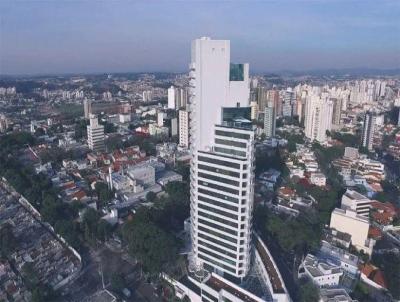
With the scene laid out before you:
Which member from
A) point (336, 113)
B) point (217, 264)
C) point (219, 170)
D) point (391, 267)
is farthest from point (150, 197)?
point (336, 113)

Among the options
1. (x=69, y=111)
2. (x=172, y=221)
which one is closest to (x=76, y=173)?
(x=172, y=221)

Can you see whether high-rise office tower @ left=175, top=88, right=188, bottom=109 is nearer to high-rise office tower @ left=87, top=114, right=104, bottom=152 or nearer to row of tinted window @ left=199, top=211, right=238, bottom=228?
high-rise office tower @ left=87, top=114, right=104, bottom=152

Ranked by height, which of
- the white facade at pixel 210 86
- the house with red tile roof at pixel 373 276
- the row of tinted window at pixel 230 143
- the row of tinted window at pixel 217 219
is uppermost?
the white facade at pixel 210 86

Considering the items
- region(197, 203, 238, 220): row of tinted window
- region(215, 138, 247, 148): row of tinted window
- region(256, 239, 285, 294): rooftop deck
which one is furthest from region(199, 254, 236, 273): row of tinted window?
region(215, 138, 247, 148): row of tinted window

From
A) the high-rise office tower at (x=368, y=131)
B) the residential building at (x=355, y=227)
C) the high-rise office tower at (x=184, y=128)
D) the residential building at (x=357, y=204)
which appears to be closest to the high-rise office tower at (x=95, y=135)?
the high-rise office tower at (x=184, y=128)

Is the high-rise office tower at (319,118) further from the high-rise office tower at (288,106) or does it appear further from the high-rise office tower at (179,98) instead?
the high-rise office tower at (179,98)

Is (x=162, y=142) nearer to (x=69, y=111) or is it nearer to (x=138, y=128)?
(x=138, y=128)

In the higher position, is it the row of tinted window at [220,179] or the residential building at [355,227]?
the row of tinted window at [220,179]
